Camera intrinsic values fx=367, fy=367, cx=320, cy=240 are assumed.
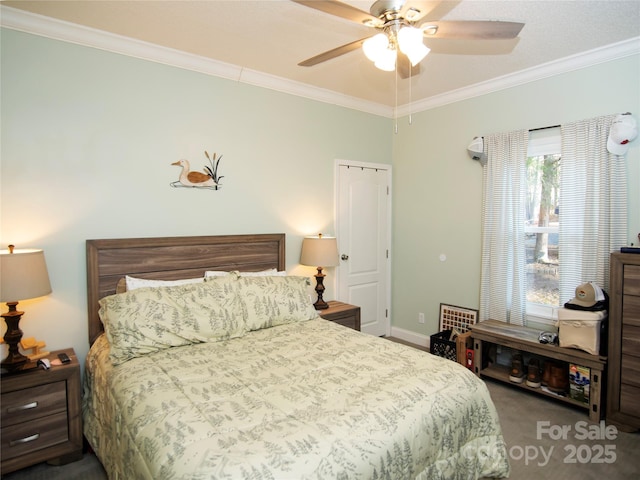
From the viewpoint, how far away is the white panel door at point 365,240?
13.1ft

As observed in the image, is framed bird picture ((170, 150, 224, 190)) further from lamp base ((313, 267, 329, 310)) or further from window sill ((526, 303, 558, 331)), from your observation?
window sill ((526, 303, 558, 331))

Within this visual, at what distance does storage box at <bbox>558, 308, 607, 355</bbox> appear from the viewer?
2576 millimetres

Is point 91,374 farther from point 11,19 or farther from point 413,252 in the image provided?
point 413,252

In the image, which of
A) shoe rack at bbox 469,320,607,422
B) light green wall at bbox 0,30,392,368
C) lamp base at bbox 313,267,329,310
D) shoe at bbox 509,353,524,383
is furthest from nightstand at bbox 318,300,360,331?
shoe at bbox 509,353,524,383

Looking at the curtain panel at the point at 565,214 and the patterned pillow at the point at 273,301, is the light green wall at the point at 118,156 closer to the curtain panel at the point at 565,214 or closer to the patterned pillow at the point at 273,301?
the patterned pillow at the point at 273,301

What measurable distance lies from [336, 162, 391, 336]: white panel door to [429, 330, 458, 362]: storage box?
80 cm

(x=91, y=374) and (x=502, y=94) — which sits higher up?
(x=502, y=94)

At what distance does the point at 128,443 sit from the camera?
154 cm

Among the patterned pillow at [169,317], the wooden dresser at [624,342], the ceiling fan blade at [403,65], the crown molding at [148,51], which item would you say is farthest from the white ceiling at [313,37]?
the patterned pillow at [169,317]

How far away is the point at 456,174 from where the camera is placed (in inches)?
149

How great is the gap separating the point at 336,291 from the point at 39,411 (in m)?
2.61

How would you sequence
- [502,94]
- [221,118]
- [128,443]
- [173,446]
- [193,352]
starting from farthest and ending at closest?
[502,94] → [221,118] → [193,352] → [128,443] → [173,446]

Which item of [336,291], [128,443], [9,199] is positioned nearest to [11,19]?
[9,199]

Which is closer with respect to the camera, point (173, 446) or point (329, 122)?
point (173, 446)
